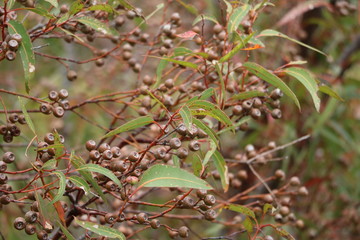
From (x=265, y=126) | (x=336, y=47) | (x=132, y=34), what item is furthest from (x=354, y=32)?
(x=132, y=34)

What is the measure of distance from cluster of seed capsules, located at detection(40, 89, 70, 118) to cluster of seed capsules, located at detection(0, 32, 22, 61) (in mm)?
169

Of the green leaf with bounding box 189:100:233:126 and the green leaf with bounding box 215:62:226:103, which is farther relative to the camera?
the green leaf with bounding box 215:62:226:103

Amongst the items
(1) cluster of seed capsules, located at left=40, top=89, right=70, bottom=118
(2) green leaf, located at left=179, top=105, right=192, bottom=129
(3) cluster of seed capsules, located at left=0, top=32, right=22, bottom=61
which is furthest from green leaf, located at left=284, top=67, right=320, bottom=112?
(3) cluster of seed capsules, located at left=0, top=32, right=22, bottom=61

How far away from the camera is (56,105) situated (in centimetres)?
158

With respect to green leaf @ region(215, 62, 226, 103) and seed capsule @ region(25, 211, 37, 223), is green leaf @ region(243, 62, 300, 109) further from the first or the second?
seed capsule @ region(25, 211, 37, 223)

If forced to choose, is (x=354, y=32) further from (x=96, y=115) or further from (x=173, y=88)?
(x=173, y=88)

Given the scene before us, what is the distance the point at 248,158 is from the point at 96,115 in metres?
1.88

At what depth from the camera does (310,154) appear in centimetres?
315

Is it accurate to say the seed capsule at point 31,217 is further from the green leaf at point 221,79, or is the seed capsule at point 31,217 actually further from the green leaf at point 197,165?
the green leaf at point 221,79

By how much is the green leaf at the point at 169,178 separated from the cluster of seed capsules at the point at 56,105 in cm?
36

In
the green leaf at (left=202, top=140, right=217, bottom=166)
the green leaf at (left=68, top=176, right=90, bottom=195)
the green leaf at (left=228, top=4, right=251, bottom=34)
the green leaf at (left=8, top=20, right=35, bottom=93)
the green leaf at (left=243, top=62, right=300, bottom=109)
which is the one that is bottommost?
the green leaf at (left=202, top=140, right=217, bottom=166)

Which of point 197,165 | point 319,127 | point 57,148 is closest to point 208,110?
point 197,165

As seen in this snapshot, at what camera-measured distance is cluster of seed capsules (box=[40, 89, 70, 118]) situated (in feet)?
5.06

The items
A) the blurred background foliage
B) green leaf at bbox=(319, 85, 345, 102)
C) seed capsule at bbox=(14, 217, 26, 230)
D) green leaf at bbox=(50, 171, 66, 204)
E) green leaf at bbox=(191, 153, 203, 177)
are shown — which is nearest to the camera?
green leaf at bbox=(50, 171, 66, 204)
